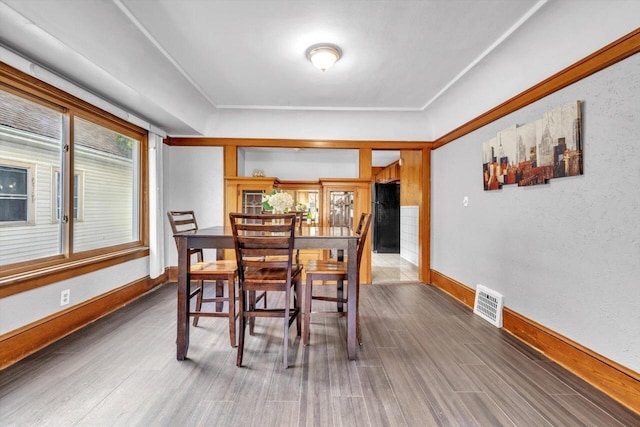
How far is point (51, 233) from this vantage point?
94.3 inches

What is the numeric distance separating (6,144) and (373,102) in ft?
11.3

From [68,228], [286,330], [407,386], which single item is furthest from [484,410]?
[68,228]

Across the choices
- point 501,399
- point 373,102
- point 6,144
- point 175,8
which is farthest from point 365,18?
point 6,144

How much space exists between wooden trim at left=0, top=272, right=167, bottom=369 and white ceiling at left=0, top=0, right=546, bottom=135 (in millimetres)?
1914

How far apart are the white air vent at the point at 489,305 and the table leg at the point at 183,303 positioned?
2.62 meters

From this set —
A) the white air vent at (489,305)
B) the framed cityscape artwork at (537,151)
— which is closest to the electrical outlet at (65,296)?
the white air vent at (489,305)

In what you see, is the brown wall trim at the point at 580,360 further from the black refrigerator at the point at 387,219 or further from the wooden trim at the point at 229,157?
the black refrigerator at the point at 387,219

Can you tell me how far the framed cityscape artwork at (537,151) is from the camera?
74.9 inches

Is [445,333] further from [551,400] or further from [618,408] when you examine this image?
[618,408]

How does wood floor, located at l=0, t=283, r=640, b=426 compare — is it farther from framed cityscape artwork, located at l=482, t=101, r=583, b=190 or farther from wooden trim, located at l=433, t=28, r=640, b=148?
wooden trim, located at l=433, t=28, r=640, b=148

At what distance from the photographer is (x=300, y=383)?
174 cm

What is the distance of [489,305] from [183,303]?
8.88 ft

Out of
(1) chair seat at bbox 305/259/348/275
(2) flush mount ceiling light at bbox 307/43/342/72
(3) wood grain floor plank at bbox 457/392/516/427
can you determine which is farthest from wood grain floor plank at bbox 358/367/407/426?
(2) flush mount ceiling light at bbox 307/43/342/72

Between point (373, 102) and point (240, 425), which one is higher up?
point (373, 102)
